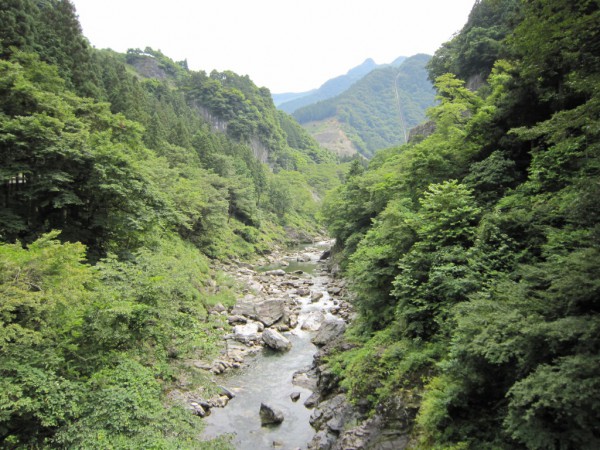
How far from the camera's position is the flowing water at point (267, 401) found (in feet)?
45.7

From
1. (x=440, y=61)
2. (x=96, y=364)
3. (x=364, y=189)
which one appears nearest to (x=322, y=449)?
(x=96, y=364)

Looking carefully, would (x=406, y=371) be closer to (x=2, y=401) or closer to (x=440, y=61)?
(x=2, y=401)

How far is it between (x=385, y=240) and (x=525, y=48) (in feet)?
34.9

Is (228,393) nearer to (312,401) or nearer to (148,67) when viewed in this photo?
→ (312,401)

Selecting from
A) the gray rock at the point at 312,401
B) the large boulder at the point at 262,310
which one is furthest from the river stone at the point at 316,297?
the gray rock at the point at 312,401

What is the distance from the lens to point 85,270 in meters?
12.4

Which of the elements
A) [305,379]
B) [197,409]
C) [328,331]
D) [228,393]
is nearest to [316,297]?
[328,331]

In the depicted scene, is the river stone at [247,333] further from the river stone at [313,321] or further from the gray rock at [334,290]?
the gray rock at [334,290]

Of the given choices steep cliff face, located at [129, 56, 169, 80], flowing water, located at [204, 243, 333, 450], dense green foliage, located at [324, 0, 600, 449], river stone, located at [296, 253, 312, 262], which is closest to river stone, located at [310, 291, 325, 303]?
flowing water, located at [204, 243, 333, 450]

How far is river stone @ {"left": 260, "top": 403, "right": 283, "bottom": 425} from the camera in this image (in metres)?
15.0

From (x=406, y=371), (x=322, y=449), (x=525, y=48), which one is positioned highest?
(x=525, y=48)

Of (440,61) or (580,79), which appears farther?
(440,61)

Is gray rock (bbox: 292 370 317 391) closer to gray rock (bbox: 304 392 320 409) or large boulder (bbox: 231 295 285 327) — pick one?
gray rock (bbox: 304 392 320 409)

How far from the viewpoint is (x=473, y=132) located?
18.6 metres
